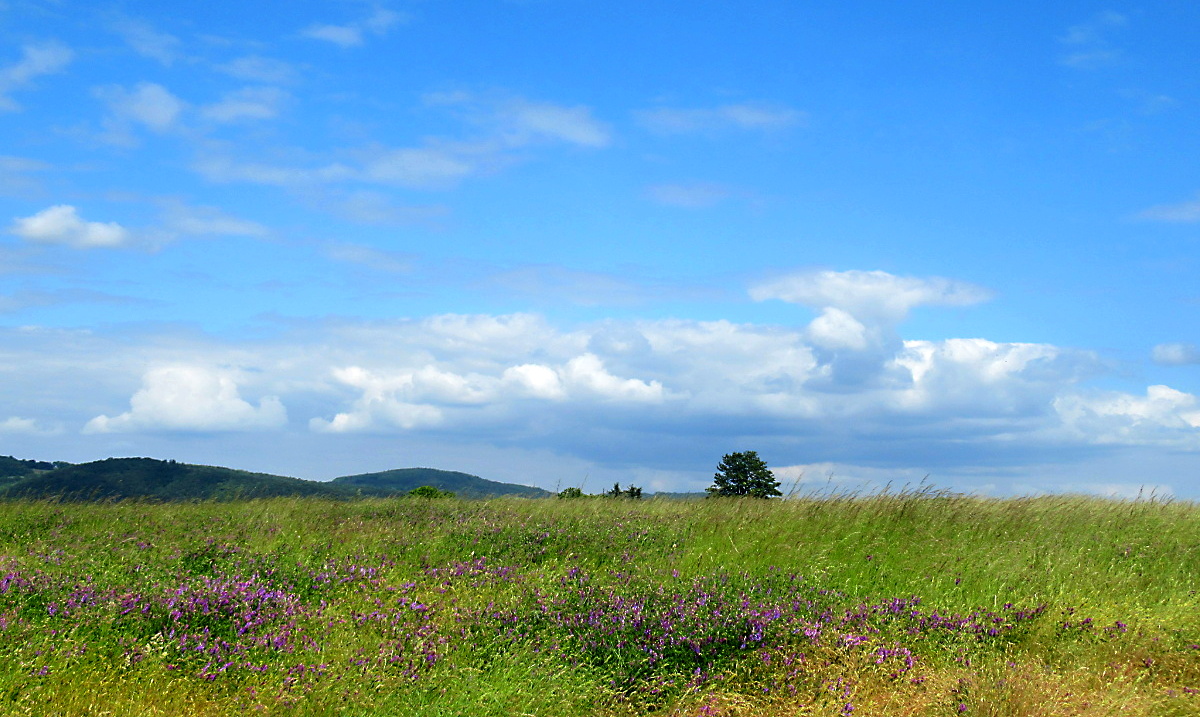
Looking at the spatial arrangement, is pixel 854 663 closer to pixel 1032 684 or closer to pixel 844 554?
pixel 1032 684

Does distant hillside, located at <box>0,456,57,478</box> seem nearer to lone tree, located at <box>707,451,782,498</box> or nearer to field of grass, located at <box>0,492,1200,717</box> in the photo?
lone tree, located at <box>707,451,782,498</box>

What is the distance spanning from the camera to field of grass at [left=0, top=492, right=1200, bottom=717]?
695cm

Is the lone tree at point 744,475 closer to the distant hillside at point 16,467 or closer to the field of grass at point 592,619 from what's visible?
the field of grass at point 592,619

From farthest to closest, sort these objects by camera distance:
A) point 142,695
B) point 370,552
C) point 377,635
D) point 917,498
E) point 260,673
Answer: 1. point 917,498
2. point 370,552
3. point 377,635
4. point 260,673
5. point 142,695

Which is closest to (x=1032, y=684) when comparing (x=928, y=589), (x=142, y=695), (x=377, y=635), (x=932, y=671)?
(x=932, y=671)

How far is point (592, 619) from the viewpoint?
8.48m

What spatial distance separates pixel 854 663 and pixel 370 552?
22.8ft

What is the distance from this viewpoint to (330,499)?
56.0 ft

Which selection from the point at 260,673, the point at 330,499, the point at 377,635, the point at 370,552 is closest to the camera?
the point at 260,673

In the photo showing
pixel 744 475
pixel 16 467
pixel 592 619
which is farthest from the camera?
pixel 16 467

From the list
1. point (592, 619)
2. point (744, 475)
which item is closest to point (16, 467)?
point (744, 475)

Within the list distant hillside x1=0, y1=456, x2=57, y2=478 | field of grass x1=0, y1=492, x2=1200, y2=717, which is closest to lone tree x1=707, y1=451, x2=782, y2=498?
field of grass x1=0, y1=492, x2=1200, y2=717

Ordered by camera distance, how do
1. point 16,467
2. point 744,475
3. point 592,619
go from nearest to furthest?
point 592,619
point 744,475
point 16,467

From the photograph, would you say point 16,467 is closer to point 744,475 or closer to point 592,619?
point 744,475
